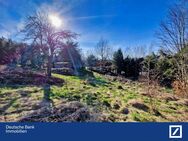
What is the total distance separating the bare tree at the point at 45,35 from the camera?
6.05 m

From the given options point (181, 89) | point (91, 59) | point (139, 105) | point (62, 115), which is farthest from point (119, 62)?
point (62, 115)

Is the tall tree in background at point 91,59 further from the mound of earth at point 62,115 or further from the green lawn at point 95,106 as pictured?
the mound of earth at point 62,115

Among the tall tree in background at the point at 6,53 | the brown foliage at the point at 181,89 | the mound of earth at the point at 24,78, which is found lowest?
the brown foliage at the point at 181,89

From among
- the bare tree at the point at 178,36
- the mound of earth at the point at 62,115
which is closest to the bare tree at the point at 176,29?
the bare tree at the point at 178,36

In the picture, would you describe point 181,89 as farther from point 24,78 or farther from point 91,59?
point 24,78

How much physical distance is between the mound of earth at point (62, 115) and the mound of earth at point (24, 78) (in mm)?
3444

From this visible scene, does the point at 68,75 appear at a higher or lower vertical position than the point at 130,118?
higher

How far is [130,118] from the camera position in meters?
4.99

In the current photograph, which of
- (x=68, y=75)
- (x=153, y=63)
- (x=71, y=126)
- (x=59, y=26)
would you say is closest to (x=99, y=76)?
(x=68, y=75)

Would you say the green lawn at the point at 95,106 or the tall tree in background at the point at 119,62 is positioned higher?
the tall tree in background at the point at 119,62

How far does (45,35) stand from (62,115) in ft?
9.70

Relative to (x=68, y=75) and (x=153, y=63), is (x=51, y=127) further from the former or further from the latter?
(x=153, y=63)

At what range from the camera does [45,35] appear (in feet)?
21.7

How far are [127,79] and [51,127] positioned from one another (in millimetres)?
8873
